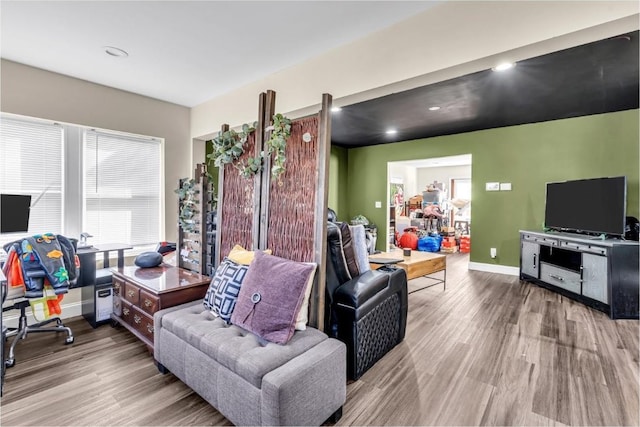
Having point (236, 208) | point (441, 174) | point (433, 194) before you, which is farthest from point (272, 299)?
point (441, 174)

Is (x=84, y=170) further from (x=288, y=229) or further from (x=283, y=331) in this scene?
(x=283, y=331)

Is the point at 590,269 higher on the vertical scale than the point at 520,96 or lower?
lower

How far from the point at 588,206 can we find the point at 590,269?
913 millimetres

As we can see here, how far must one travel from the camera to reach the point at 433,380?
2.16m

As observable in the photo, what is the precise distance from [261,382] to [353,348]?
2.62 ft

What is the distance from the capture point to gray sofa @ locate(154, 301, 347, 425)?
4.79 feet

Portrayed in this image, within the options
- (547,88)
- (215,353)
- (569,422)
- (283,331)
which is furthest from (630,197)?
(215,353)

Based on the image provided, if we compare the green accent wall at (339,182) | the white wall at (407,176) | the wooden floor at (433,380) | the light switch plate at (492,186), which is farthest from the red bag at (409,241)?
the wooden floor at (433,380)

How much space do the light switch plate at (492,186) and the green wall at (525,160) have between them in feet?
0.20

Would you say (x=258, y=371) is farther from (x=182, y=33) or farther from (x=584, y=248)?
(x=584, y=248)

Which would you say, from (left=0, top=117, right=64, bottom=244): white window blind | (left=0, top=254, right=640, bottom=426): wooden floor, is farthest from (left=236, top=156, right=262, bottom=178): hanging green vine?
(left=0, top=117, right=64, bottom=244): white window blind

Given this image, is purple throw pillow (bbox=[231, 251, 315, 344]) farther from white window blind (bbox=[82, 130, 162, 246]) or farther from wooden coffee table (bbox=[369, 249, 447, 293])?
white window blind (bbox=[82, 130, 162, 246])

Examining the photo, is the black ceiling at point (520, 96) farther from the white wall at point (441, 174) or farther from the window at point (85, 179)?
the white wall at point (441, 174)

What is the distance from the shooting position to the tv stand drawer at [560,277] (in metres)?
3.78
